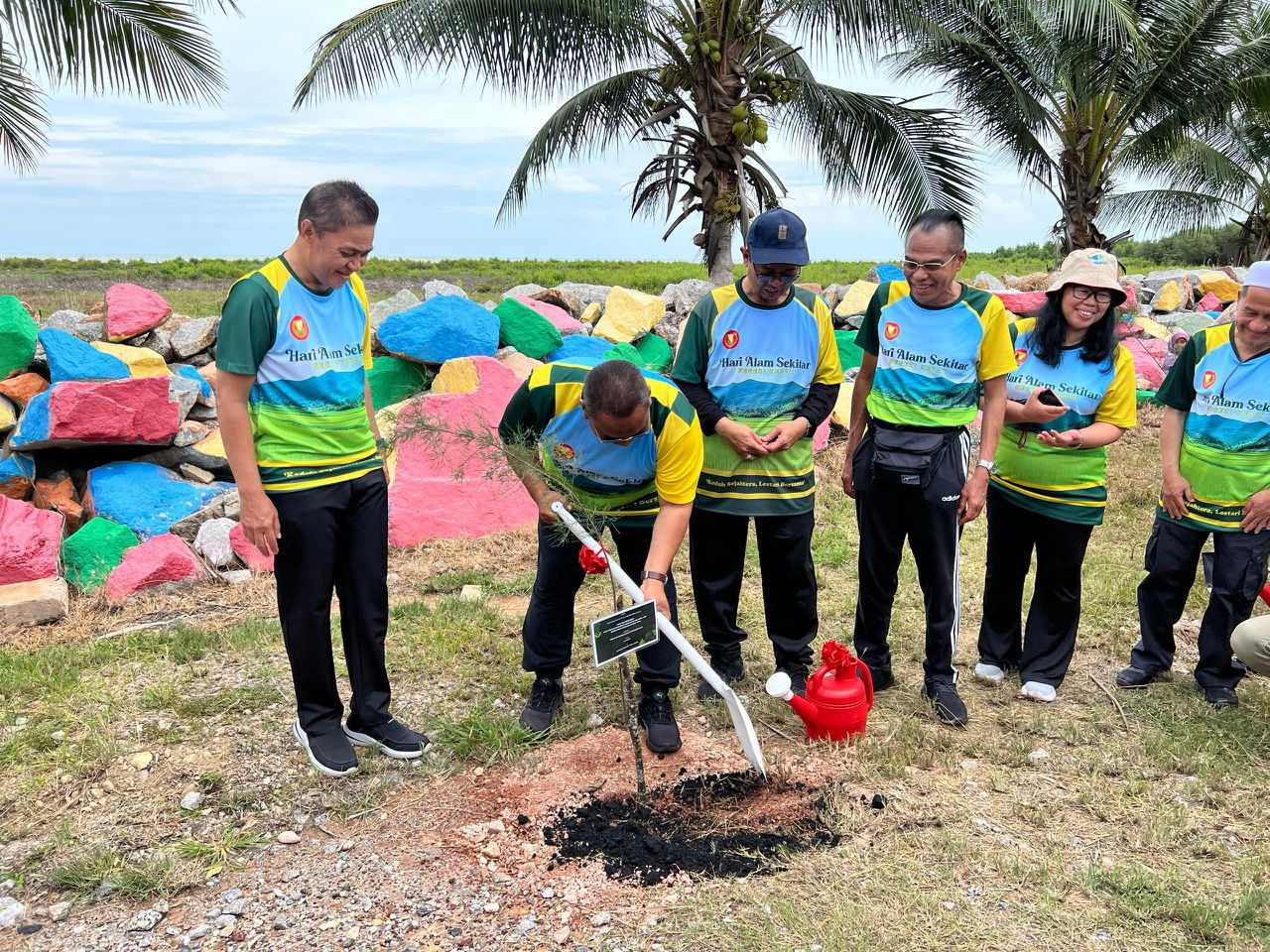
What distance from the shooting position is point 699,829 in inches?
120

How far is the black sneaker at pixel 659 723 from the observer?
11.3ft

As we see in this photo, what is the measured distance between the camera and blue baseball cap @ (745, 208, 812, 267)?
132 inches

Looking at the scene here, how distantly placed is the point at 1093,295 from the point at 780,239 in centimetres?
115

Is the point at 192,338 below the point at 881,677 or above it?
above

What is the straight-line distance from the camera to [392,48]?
7762 mm

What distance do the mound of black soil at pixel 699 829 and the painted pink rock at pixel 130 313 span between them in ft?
20.3

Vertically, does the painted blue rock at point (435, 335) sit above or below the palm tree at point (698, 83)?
below

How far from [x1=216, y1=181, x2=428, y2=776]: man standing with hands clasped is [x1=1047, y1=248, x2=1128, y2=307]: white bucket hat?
7.77 ft

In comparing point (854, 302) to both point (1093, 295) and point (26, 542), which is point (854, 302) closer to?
point (1093, 295)

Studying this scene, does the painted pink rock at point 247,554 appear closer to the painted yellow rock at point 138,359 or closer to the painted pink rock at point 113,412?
the painted pink rock at point 113,412

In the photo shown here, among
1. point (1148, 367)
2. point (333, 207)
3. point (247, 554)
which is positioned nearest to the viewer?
point (333, 207)

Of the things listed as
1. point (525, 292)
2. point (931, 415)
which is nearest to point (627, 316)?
point (525, 292)

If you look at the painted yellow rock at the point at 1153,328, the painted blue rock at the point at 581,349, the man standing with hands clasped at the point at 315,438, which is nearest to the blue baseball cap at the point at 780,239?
the man standing with hands clasped at the point at 315,438

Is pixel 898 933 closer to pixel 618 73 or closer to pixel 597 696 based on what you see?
pixel 597 696
